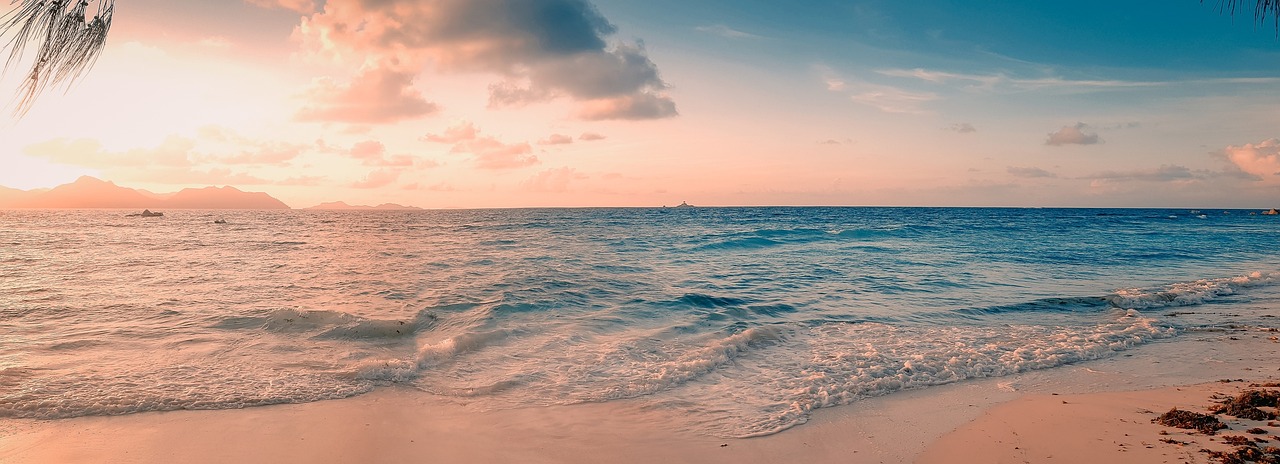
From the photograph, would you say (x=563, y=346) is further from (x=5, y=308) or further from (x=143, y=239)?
(x=143, y=239)

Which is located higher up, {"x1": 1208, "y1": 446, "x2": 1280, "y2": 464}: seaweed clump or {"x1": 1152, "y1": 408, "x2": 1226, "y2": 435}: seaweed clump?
{"x1": 1208, "y1": 446, "x2": 1280, "y2": 464}: seaweed clump

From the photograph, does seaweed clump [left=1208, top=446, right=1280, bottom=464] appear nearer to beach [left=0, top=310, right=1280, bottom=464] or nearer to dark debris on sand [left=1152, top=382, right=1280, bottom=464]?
dark debris on sand [left=1152, top=382, right=1280, bottom=464]

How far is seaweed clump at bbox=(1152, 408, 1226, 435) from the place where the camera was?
6004 mm

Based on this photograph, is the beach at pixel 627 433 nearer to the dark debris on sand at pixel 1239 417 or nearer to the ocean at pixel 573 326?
the dark debris on sand at pixel 1239 417

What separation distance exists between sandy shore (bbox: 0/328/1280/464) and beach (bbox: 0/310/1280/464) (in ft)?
0.07

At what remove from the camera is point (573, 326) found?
12477 millimetres

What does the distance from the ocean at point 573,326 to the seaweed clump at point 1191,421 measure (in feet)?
8.02

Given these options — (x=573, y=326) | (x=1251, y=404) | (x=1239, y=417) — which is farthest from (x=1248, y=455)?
(x=573, y=326)

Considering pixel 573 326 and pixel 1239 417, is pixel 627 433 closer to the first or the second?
pixel 573 326

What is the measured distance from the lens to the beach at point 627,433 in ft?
18.9

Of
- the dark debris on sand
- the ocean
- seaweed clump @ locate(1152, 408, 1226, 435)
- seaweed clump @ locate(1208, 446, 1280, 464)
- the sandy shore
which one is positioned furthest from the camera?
the ocean

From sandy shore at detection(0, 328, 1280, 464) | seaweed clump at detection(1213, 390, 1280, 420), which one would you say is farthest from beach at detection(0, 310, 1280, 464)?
seaweed clump at detection(1213, 390, 1280, 420)

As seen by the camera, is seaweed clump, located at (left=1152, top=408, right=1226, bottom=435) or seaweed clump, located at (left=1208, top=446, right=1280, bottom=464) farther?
seaweed clump, located at (left=1152, top=408, right=1226, bottom=435)

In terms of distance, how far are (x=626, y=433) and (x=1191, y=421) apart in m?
6.27
